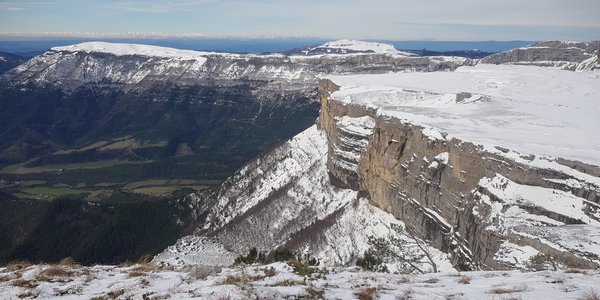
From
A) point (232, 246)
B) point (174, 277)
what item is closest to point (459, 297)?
point (174, 277)

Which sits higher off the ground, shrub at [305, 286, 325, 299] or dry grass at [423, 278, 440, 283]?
shrub at [305, 286, 325, 299]

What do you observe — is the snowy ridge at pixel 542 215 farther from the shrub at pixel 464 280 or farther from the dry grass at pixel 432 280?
the dry grass at pixel 432 280

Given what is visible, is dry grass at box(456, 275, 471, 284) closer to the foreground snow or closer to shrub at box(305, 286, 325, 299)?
the foreground snow

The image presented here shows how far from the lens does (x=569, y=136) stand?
2068 inches

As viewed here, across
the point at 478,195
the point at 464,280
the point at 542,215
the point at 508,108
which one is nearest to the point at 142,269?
the point at 464,280

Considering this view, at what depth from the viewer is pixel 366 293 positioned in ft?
51.3

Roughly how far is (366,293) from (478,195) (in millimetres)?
30444

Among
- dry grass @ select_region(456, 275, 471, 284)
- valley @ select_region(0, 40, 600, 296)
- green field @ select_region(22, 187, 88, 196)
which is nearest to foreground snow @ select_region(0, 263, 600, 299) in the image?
dry grass @ select_region(456, 275, 471, 284)

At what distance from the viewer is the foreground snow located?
50.7 ft

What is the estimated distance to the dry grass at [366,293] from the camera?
1533cm

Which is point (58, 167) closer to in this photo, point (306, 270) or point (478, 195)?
point (478, 195)

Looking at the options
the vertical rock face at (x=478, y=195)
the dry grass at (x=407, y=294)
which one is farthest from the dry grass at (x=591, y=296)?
the vertical rock face at (x=478, y=195)

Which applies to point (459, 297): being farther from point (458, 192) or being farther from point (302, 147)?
point (302, 147)

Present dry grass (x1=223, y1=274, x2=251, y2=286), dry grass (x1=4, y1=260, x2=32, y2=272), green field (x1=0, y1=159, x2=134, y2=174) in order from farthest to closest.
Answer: green field (x1=0, y1=159, x2=134, y2=174), dry grass (x1=4, y1=260, x2=32, y2=272), dry grass (x1=223, y1=274, x2=251, y2=286)
